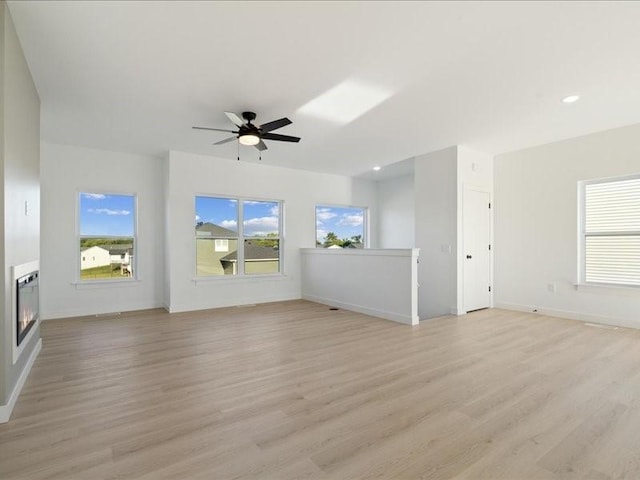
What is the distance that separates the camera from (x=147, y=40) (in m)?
2.69

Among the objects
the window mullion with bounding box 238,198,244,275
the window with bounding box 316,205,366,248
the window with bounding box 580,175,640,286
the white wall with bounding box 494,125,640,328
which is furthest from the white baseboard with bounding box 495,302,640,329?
the window mullion with bounding box 238,198,244,275

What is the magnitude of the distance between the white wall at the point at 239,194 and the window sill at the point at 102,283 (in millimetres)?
722

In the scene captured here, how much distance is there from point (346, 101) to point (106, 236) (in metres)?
4.79

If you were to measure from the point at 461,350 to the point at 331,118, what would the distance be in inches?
124

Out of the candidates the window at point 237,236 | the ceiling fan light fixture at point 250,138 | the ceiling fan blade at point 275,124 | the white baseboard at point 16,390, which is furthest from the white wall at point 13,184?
the window at point 237,236

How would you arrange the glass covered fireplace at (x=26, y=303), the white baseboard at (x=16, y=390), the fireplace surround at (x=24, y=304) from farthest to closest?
the glass covered fireplace at (x=26, y=303) < the fireplace surround at (x=24, y=304) < the white baseboard at (x=16, y=390)

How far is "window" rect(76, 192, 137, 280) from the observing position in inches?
228

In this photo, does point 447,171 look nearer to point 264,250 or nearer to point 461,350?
point 461,350

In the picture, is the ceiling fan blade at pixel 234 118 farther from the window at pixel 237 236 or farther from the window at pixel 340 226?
the window at pixel 340 226

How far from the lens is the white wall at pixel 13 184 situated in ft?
7.68

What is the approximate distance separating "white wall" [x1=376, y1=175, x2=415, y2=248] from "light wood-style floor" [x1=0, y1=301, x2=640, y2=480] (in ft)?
13.0

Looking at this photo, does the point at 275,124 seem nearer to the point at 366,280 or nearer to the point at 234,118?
the point at 234,118

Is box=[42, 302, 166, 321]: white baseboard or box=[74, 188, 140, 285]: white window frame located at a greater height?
box=[74, 188, 140, 285]: white window frame

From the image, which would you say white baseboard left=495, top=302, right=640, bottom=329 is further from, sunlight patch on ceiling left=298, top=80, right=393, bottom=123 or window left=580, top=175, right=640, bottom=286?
sunlight patch on ceiling left=298, top=80, right=393, bottom=123
